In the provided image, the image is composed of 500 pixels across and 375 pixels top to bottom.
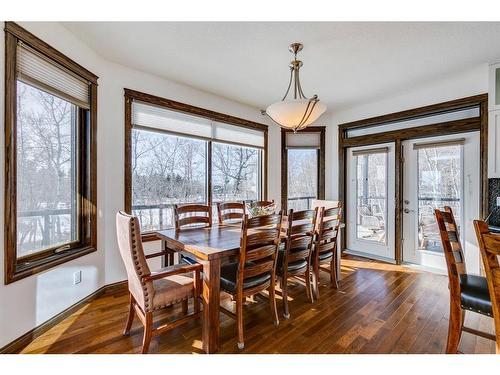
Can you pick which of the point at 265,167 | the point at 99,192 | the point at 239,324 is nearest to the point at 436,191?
the point at 265,167

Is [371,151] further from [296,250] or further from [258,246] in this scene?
[258,246]

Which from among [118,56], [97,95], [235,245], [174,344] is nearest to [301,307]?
[235,245]

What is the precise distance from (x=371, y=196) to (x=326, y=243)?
6.20 ft

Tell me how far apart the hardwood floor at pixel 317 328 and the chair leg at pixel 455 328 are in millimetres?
149

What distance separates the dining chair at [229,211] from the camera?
3225mm

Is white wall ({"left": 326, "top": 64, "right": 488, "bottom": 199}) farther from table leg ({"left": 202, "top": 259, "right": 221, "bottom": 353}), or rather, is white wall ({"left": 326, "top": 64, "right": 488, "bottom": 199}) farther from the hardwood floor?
table leg ({"left": 202, "top": 259, "right": 221, "bottom": 353})

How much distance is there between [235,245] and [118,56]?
8.01 ft

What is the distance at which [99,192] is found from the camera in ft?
9.01

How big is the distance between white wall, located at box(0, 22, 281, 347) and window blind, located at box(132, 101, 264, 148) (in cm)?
20

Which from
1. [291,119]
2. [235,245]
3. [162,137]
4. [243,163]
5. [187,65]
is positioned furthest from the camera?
Result: [243,163]

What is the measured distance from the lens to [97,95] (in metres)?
2.73

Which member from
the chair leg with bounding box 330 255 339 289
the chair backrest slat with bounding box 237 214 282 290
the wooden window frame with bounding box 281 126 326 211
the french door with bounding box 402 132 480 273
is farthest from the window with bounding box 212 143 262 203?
the french door with bounding box 402 132 480 273
